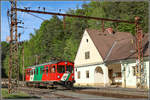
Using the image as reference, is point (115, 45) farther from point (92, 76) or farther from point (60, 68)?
point (60, 68)

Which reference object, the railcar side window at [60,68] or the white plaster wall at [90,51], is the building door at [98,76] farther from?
the railcar side window at [60,68]

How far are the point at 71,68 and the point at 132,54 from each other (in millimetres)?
7773

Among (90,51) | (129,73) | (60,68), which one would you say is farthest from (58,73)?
(90,51)

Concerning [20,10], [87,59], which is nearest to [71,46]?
[87,59]

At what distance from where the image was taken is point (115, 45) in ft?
113

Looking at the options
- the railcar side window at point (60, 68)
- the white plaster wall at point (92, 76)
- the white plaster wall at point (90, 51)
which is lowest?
the white plaster wall at point (92, 76)

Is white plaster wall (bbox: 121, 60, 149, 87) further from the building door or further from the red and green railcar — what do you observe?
the red and green railcar

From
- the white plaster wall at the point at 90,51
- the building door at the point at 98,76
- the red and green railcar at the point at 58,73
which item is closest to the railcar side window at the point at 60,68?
the red and green railcar at the point at 58,73

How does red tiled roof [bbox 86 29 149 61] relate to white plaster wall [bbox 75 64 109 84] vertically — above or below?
above

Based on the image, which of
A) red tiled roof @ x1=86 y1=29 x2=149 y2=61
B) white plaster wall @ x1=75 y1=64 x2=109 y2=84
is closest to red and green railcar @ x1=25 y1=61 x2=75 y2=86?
red tiled roof @ x1=86 y1=29 x2=149 y2=61

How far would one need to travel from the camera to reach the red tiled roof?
2795 cm

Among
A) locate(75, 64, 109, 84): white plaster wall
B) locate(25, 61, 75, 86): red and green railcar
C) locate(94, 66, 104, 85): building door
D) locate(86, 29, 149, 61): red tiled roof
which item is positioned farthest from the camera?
locate(94, 66, 104, 85): building door

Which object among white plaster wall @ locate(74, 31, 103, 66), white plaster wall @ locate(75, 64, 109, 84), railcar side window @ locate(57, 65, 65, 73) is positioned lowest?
white plaster wall @ locate(75, 64, 109, 84)

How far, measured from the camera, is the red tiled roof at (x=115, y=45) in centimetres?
2795
